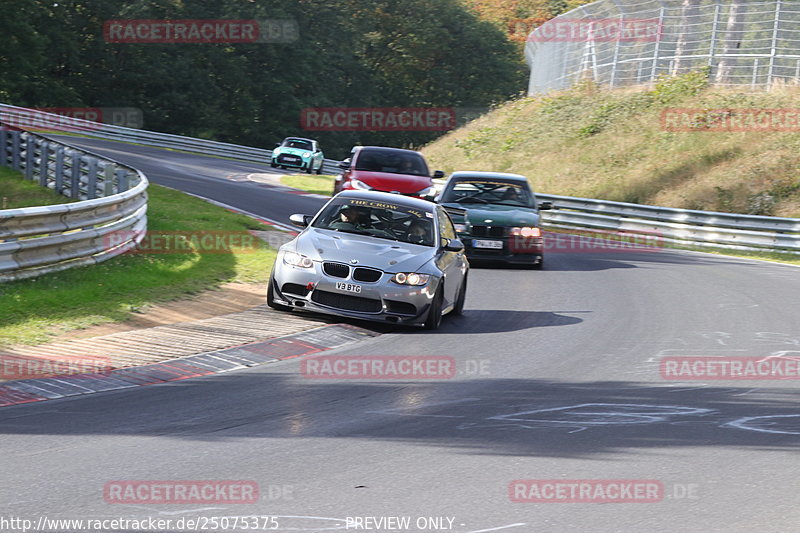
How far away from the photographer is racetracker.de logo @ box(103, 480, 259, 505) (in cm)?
565

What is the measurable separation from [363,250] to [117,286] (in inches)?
117

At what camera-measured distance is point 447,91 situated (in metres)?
78.0

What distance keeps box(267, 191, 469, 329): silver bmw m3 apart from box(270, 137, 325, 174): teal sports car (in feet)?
95.8

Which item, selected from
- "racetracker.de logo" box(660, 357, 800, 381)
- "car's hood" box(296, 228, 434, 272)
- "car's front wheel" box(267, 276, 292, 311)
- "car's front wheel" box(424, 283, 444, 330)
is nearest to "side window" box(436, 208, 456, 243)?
"car's hood" box(296, 228, 434, 272)

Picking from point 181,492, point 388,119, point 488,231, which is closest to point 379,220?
point 488,231

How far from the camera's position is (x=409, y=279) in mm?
11844

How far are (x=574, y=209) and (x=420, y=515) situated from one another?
2666 centimetres

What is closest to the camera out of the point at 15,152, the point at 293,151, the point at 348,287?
the point at 348,287

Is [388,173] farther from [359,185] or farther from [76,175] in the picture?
[76,175]

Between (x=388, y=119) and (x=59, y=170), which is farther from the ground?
(x=388, y=119)

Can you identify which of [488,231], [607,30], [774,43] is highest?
[607,30]

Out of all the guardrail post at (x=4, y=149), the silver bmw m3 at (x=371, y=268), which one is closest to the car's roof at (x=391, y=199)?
the silver bmw m3 at (x=371, y=268)

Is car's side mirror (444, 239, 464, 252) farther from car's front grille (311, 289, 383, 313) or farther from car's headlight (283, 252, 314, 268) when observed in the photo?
car's headlight (283, 252, 314, 268)

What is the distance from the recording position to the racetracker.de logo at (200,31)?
2362 inches
